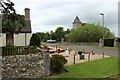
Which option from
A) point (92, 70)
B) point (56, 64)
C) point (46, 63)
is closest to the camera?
point (92, 70)

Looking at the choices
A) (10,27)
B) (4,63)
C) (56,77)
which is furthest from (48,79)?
(10,27)

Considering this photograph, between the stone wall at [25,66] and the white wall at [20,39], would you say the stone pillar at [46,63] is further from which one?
the white wall at [20,39]

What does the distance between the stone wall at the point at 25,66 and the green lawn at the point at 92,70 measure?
1846mm

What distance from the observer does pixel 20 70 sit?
72.3ft

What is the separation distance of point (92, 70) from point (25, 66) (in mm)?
5606

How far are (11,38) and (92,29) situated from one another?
44281 millimetres

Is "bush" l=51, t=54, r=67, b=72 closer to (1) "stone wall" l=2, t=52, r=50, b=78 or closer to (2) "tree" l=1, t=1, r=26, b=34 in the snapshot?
(1) "stone wall" l=2, t=52, r=50, b=78

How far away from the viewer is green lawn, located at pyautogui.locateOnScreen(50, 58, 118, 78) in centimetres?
2078

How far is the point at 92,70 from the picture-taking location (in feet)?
73.7

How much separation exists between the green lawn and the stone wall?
1.85m

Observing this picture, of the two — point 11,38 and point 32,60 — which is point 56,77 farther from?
point 11,38

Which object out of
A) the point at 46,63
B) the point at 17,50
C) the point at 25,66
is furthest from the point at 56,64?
the point at 17,50

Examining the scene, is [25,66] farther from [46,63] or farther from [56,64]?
[56,64]

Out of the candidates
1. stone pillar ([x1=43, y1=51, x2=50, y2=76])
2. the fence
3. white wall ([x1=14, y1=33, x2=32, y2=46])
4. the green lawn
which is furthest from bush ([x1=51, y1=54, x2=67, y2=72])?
white wall ([x1=14, y1=33, x2=32, y2=46])
